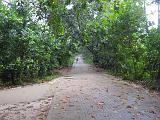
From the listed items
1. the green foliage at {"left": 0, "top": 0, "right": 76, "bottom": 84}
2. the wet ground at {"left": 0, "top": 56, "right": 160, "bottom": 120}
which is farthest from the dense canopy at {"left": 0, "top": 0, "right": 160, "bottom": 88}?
the wet ground at {"left": 0, "top": 56, "right": 160, "bottom": 120}

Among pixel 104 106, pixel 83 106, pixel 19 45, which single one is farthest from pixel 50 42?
pixel 104 106

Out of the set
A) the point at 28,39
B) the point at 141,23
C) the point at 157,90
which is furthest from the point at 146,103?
the point at 141,23

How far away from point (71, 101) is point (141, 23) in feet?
36.2

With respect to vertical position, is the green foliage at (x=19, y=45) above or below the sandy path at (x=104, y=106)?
above

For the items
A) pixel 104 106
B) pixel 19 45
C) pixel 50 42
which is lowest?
pixel 104 106

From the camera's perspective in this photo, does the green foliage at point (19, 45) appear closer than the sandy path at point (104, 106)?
No

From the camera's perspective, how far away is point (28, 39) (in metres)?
17.9

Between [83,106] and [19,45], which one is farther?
[19,45]

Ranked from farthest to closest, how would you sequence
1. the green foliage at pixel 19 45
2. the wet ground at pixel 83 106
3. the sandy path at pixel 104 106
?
the green foliage at pixel 19 45 < the wet ground at pixel 83 106 < the sandy path at pixel 104 106

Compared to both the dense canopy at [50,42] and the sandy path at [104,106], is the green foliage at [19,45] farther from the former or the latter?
the sandy path at [104,106]

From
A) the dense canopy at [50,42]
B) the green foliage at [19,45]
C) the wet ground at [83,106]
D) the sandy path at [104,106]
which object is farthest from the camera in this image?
the green foliage at [19,45]

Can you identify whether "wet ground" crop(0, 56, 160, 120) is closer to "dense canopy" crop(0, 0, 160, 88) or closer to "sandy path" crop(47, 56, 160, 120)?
"sandy path" crop(47, 56, 160, 120)

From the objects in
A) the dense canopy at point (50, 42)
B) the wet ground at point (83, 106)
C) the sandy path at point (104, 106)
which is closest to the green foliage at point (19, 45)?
the dense canopy at point (50, 42)

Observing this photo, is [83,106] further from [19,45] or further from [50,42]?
[50,42]
